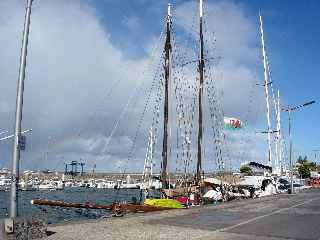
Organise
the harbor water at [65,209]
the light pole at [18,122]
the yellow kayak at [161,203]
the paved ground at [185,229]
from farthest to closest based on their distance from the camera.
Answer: the harbor water at [65,209]
the yellow kayak at [161,203]
the paved ground at [185,229]
the light pole at [18,122]

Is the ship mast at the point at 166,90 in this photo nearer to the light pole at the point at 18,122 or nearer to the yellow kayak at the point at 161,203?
the yellow kayak at the point at 161,203

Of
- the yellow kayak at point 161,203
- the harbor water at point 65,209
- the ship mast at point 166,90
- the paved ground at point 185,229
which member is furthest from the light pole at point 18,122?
the ship mast at point 166,90

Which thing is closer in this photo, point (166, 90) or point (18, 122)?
point (18, 122)

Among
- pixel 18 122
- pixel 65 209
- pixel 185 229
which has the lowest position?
pixel 65 209

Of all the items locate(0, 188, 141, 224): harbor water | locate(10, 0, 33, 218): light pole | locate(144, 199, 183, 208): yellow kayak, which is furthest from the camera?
locate(0, 188, 141, 224): harbor water

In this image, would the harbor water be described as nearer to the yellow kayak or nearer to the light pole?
the yellow kayak

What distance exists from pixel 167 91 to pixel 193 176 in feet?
43.0

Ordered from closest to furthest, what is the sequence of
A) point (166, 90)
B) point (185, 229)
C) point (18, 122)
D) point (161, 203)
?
1. point (18, 122)
2. point (185, 229)
3. point (161, 203)
4. point (166, 90)

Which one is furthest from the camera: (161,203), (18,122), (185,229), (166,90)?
(166,90)

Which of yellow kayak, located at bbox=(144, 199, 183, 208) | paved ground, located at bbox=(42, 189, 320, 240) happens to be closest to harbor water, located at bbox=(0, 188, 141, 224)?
yellow kayak, located at bbox=(144, 199, 183, 208)

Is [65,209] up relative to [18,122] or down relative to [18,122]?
down

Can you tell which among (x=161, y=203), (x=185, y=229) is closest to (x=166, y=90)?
(x=161, y=203)

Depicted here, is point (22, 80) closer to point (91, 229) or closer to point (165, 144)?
point (91, 229)

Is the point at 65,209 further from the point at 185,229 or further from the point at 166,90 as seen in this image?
the point at 185,229
